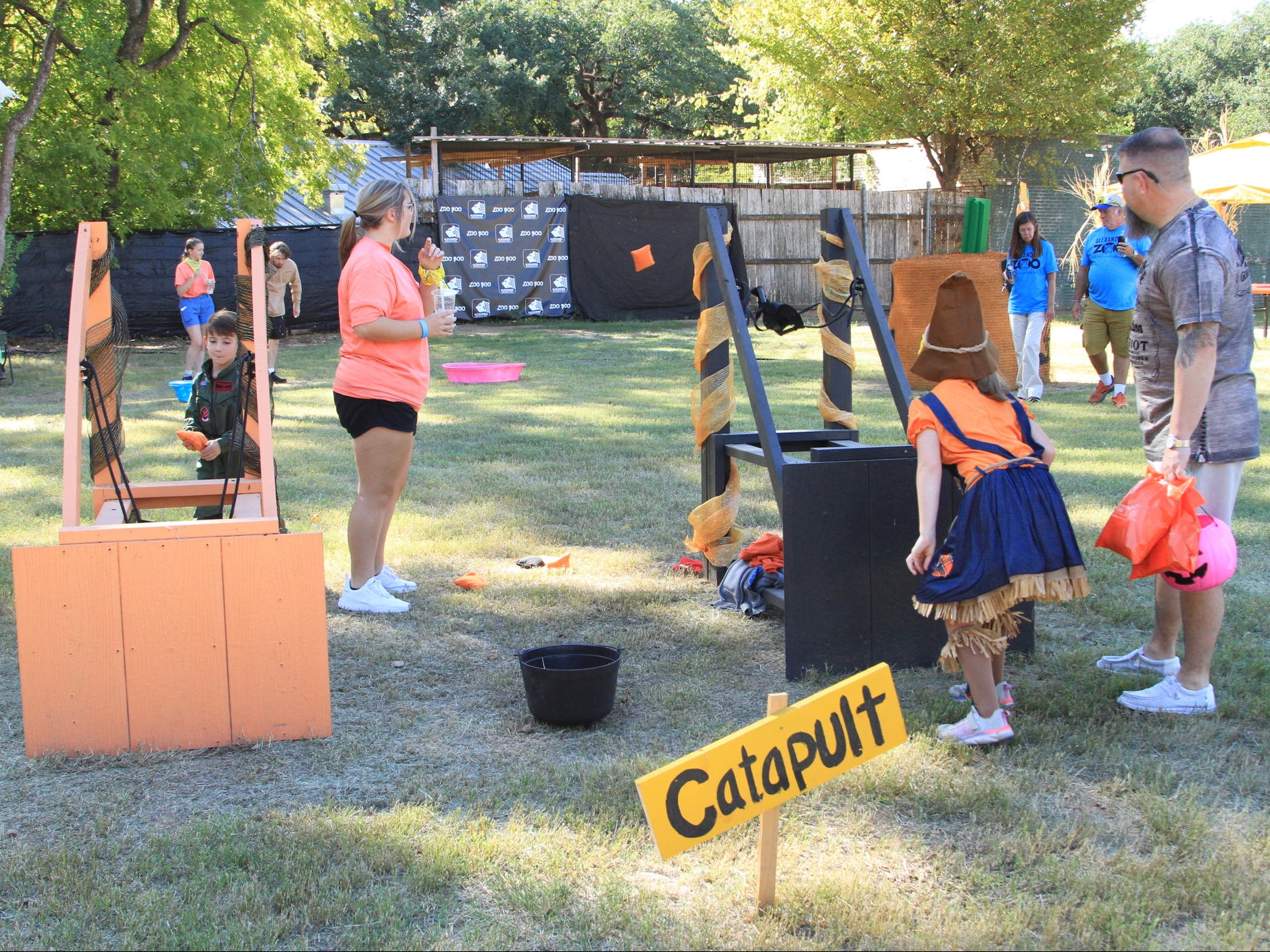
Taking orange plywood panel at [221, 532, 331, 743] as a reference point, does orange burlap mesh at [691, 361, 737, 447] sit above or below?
above

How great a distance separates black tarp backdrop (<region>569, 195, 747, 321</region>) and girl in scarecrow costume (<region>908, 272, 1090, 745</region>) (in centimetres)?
1707

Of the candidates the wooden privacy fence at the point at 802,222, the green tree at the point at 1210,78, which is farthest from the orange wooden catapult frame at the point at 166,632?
the green tree at the point at 1210,78

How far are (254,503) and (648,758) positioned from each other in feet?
6.77

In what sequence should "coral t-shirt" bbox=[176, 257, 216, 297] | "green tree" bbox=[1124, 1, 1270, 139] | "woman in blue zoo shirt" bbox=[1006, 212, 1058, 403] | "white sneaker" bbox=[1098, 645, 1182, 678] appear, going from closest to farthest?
"white sneaker" bbox=[1098, 645, 1182, 678], "woman in blue zoo shirt" bbox=[1006, 212, 1058, 403], "coral t-shirt" bbox=[176, 257, 216, 297], "green tree" bbox=[1124, 1, 1270, 139]

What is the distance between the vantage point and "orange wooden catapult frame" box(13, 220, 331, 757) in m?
3.24

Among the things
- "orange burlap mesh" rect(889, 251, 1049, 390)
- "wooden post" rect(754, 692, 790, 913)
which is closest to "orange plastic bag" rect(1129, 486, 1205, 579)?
"wooden post" rect(754, 692, 790, 913)

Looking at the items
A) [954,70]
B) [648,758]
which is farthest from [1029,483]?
[954,70]

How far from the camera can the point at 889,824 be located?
2891 mm

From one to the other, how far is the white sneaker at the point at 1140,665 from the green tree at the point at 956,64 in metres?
22.1

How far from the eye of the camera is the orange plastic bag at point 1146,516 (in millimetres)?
3332

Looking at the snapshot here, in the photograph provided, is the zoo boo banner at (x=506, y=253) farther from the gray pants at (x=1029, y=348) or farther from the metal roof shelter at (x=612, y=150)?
the gray pants at (x=1029, y=348)

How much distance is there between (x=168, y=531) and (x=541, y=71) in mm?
38220

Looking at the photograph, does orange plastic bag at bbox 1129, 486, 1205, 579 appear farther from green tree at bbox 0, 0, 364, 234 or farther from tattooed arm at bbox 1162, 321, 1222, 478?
green tree at bbox 0, 0, 364, 234

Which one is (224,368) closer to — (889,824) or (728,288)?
(728,288)
